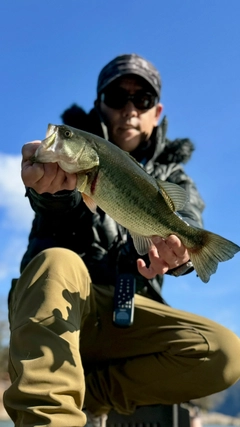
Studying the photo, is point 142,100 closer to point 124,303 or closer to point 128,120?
point 128,120

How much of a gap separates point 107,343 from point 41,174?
1.50 metres

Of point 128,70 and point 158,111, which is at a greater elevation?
point 128,70

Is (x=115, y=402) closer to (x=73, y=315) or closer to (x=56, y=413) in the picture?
(x=73, y=315)

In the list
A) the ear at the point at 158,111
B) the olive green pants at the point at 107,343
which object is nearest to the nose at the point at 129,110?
the ear at the point at 158,111

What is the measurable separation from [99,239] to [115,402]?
117cm

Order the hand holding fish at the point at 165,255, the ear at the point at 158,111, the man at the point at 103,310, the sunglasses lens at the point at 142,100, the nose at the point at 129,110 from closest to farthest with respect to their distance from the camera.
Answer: the man at the point at 103,310, the hand holding fish at the point at 165,255, the nose at the point at 129,110, the sunglasses lens at the point at 142,100, the ear at the point at 158,111

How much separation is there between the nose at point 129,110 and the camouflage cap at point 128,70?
0.28m

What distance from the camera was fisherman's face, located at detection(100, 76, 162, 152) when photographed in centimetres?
445

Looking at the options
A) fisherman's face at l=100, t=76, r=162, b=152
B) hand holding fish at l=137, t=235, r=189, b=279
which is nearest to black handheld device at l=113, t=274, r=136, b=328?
hand holding fish at l=137, t=235, r=189, b=279

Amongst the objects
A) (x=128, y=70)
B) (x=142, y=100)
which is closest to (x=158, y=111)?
(x=142, y=100)

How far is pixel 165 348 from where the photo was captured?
3383mm

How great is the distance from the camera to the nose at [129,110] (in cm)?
443

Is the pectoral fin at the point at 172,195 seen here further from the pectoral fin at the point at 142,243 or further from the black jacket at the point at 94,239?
the black jacket at the point at 94,239

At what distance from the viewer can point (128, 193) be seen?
8.23ft
